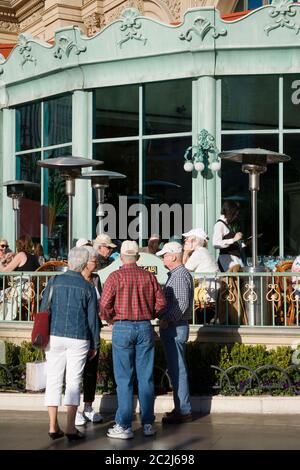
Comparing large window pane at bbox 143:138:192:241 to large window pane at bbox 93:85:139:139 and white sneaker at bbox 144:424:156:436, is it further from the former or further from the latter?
white sneaker at bbox 144:424:156:436

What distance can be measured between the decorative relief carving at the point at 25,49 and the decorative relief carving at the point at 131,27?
2.23 metres

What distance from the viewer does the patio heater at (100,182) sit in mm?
16211

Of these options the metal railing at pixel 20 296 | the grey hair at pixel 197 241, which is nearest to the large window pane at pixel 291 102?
the grey hair at pixel 197 241

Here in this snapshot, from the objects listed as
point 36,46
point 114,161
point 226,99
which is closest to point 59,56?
point 36,46

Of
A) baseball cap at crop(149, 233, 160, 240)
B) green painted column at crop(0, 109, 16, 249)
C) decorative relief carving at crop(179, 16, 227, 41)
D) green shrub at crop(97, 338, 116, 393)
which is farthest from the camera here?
green painted column at crop(0, 109, 16, 249)

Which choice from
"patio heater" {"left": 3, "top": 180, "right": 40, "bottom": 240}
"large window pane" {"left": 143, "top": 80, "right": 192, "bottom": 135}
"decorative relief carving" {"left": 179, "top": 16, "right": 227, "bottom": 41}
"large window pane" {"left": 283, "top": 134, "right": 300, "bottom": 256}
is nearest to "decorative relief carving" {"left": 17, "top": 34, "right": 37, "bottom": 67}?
"patio heater" {"left": 3, "top": 180, "right": 40, "bottom": 240}

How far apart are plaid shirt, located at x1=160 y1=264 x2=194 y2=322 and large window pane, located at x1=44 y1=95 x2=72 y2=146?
817 cm

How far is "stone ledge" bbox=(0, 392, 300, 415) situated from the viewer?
1044 centimetres

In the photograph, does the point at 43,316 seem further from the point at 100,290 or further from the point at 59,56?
the point at 59,56

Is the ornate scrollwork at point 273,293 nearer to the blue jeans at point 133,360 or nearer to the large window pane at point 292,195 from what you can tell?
the blue jeans at point 133,360

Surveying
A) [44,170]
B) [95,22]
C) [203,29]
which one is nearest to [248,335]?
[203,29]

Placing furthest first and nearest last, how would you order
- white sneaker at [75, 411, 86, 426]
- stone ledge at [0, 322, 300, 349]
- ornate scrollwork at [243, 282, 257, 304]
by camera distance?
1. ornate scrollwork at [243, 282, 257, 304]
2. stone ledge at [0, 322, 300, 349]
3. white sneaker at [75, 411, 86, 426]

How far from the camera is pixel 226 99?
1641 cm

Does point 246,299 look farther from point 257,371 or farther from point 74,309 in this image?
point 74,309
